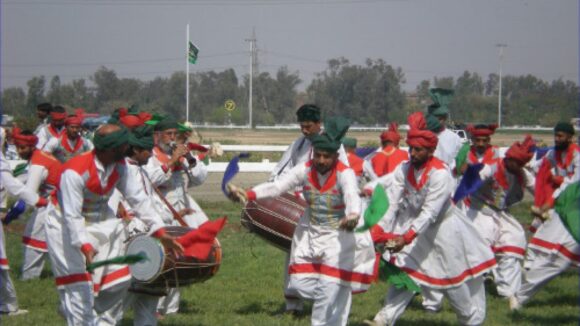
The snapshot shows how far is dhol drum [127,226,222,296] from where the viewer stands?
6.63 meters

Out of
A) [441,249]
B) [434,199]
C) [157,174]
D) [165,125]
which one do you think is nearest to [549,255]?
[441,249]

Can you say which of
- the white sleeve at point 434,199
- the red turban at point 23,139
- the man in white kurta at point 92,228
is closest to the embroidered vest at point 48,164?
the red turban at point 23,139

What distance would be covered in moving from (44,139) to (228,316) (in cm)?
473

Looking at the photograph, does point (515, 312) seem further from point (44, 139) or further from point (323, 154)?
point (44, 139)

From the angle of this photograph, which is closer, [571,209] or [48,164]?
[571,209]

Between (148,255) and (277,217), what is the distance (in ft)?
5.74

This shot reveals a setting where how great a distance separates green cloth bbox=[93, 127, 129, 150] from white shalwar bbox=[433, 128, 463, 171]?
4333 mm

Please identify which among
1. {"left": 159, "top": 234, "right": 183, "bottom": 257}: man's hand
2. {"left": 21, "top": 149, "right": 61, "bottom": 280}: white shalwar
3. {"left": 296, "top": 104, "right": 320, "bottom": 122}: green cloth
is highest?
{"left": 296, "top": 104, "right": 320, "bottom": 122}: green cloth

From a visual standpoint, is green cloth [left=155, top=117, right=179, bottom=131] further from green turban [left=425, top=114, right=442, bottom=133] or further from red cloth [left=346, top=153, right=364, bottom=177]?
green turban [left=425, top=114, right=442, bottom=133]

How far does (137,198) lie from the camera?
22.0 feet

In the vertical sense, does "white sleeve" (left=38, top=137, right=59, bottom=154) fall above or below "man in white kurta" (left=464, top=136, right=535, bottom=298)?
above

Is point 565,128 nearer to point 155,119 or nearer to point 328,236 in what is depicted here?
point 328,236

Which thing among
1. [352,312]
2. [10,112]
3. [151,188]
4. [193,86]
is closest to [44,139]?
[151,188]

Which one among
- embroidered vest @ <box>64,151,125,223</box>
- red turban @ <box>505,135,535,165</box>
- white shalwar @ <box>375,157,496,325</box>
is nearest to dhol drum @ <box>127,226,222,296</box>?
embroidered vest @ <box>64,151,125,223</box>
